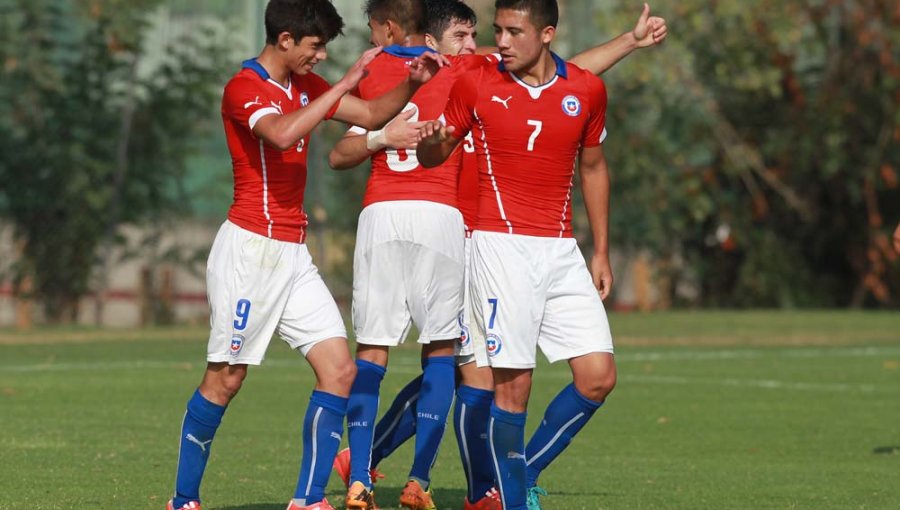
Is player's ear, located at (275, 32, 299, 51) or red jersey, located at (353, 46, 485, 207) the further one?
red jersey, located at (353, 46, 485, 207)

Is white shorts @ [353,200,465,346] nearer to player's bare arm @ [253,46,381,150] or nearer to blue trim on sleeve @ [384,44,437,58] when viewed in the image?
blue trim on sleeve @ [384,44,437,58]

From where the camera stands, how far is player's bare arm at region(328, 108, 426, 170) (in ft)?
25.1

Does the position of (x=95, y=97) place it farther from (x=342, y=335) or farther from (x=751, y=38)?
(x=342, y=335)

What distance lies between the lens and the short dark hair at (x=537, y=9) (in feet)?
24.7

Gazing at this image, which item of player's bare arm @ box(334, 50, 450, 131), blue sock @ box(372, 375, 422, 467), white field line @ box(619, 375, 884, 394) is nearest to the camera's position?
player's bare arm @ box(334, 50, 450, 131)

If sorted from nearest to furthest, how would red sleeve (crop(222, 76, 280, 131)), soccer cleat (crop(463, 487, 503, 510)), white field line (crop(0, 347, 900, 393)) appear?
red sleeve (crop(222, 76, 280, 131)) < soccer cleat (crop(463, 487, 503, 510)) < white field line (crop(0, 347, 900, 393))

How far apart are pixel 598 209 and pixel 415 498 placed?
1.69 meters

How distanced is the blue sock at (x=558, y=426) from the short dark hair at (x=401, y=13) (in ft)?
6.41

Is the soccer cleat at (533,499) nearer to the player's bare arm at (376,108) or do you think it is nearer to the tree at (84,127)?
the player's bare arm at (376,108)

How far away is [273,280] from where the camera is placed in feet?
25.1

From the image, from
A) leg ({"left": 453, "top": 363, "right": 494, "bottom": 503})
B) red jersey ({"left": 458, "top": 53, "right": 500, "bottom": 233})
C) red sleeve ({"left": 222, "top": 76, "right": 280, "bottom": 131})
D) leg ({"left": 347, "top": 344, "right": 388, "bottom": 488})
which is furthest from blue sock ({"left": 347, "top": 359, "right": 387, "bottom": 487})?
red sleeve ({"left": 222, "top": 76, "right": 280, "bottom": 131})

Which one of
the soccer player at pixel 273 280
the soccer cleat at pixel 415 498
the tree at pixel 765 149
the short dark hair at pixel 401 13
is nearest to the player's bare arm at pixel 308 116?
the soccer player at pixel 273 280

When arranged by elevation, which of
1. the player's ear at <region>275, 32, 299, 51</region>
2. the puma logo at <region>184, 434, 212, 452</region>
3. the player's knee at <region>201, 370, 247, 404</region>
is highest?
the player's ear at <region>275, 32, 299, 51</region>

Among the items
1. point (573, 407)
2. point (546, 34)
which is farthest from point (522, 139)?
point (573, 407)
